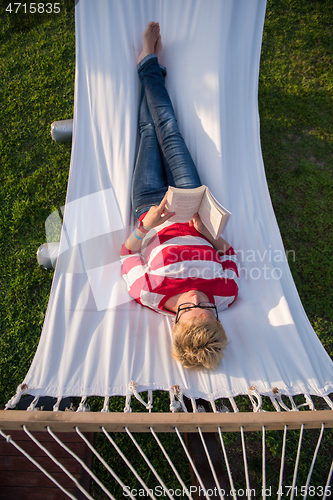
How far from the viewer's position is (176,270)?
1566 millimetres

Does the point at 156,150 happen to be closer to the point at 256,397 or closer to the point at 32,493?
the point at 256,397

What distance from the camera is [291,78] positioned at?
2947mm

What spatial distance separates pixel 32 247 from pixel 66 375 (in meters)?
1.23

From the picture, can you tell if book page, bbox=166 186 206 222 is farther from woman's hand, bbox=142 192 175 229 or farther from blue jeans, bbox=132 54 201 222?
blue jeans, bbox=132 54 201 222

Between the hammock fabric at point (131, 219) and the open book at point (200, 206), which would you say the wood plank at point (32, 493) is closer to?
the hammock fabric at point (131, 219)

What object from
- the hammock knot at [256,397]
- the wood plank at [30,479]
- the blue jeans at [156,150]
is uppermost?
the blue jeans at [156,150]

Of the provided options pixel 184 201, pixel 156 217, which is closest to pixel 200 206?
pixel 184 201

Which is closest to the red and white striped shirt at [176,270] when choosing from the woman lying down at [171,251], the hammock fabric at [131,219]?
the woman lying down at [171,251]

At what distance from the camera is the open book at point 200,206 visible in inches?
54.0

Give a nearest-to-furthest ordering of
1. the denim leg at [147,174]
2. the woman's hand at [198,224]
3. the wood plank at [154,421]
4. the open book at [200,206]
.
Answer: the wood plank at [154,421] → the open book at [200,206] → the woman's hand at [198,224] → the denim leg at [147,174]

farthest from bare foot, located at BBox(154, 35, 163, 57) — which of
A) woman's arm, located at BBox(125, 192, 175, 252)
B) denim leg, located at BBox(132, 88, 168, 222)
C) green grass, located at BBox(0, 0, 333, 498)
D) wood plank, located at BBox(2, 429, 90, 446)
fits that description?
wood plank, located at BBox(2, 429, 90, 446)

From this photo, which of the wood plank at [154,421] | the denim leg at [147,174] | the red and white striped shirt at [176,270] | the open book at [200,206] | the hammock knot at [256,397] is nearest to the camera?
the wood plank at [154,421]

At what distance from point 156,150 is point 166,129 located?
179 millimetres

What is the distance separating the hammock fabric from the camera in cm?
139
